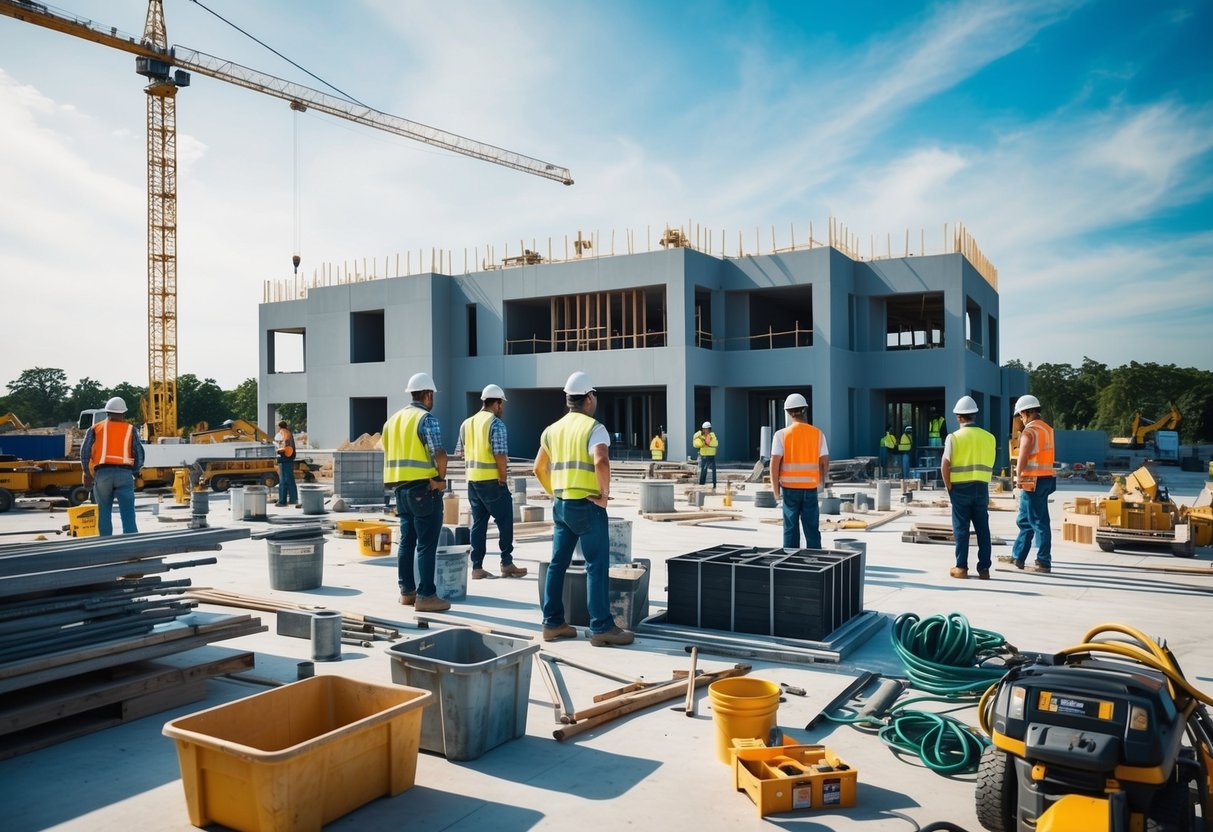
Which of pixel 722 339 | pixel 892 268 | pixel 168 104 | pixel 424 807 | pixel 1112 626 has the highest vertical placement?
pixel 168 104

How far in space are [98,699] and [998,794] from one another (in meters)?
4.69

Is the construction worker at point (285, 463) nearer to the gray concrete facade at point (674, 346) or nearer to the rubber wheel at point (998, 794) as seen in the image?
the rubber wheel at point (998, 794)

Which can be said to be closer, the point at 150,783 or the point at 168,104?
the point at 150,783

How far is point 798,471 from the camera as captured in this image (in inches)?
330

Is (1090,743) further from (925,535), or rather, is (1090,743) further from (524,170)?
(524,170)

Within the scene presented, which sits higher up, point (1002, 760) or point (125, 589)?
point (125, 589)

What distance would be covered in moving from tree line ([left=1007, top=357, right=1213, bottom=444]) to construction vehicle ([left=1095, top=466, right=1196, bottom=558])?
65.2m

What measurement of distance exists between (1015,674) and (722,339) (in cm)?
3042

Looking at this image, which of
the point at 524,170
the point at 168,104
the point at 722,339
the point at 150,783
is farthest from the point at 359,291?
the point at 150,783

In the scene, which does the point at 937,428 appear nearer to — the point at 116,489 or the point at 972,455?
the point at 972,455

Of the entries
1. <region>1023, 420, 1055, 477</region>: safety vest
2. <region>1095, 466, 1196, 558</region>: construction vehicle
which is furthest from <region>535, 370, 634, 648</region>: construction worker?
<region>1095, 466, 1196, 558</region>: construction vehicle

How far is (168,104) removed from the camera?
5028cm

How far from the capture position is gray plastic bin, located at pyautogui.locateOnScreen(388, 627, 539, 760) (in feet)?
13.6

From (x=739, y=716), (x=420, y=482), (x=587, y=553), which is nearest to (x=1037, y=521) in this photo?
(x=587, y=553)
